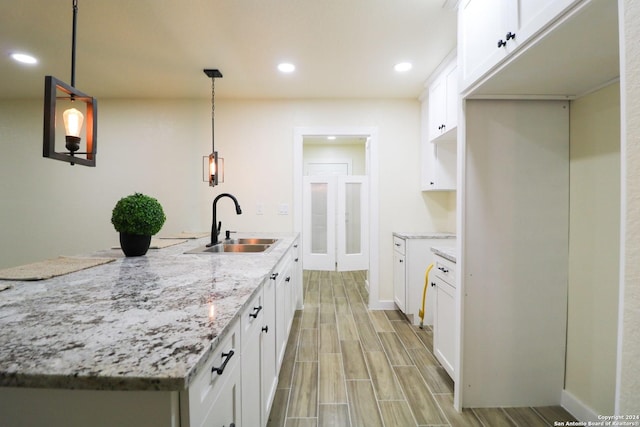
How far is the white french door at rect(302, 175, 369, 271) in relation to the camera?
5043mm

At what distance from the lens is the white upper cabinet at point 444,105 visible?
231cm

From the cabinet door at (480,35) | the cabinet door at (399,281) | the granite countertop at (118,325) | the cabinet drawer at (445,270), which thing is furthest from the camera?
the cabinet door at (399,281)

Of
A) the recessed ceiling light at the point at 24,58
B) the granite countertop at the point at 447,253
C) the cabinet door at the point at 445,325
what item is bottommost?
the cabinet door at the point at 445,325

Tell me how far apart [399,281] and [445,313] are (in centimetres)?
115

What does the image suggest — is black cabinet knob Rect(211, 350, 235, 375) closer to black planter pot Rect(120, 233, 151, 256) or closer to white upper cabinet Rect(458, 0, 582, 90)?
black planter pot Rect(120, 233, 151, 256)

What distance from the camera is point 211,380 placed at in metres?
0.67

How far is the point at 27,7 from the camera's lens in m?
1.75

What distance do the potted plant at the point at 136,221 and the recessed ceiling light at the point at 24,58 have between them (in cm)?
211

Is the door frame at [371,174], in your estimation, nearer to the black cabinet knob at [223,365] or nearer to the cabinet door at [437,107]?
the cabinet door at [437,107]

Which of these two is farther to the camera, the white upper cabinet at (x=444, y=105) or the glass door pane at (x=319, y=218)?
the glass door pane at (x=319, y=218)

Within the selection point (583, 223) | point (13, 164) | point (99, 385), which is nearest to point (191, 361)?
point (99, 385)

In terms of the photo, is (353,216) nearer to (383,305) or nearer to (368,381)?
(383,305)

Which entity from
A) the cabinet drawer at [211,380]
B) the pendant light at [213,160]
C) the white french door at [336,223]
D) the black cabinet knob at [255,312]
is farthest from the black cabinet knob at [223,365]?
the white french door at [336,223]

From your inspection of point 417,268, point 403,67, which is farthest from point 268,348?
point 403,67
